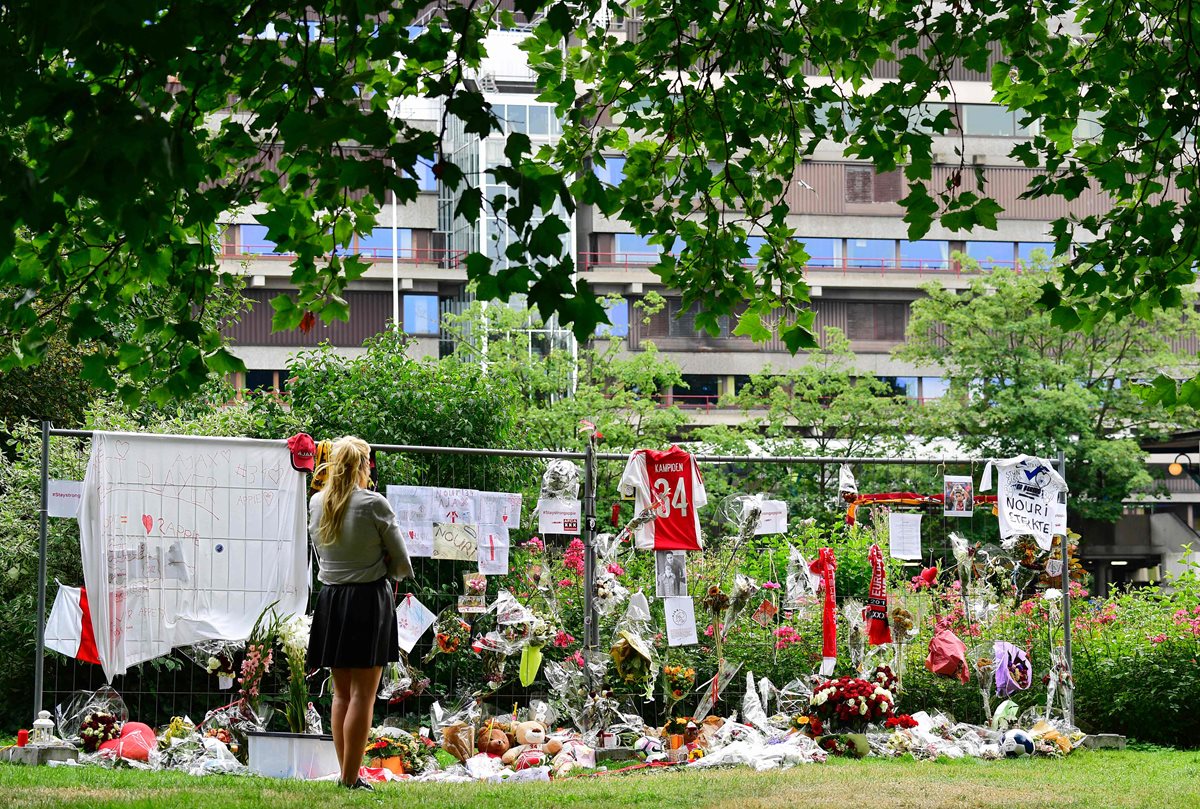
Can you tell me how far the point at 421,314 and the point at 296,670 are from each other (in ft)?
Answer: 125

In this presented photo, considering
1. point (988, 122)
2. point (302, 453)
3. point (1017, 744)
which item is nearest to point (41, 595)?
point (302, 453)

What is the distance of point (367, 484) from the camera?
24.2 feet

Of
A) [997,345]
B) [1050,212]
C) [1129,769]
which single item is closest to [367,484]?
[1129,769]

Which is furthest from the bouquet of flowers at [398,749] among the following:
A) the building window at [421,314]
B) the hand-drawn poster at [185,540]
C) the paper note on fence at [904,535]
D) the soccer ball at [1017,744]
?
the building window at [421,314]

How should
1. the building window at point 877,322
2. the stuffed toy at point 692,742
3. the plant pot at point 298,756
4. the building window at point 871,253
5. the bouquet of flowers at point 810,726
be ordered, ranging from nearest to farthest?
the plant pot at point 298,756
the stuffed toy at point 692,742
the bouquet of flowers at point 810,726
the building window at point 871,253
the building window at point 877,322

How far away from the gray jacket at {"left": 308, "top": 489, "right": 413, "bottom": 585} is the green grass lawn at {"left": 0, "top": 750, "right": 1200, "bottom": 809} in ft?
3.75

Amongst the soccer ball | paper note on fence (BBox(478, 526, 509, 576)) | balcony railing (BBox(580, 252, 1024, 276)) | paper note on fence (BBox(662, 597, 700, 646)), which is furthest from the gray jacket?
balcony railing (BBox(580, 252, 1024, 276))

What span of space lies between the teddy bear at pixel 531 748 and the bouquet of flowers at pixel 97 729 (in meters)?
2.64

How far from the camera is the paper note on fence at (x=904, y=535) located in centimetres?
1051

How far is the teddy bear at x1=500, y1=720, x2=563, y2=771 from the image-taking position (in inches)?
347

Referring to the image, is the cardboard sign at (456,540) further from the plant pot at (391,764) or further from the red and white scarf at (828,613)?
the red and white scarf at (828,613)

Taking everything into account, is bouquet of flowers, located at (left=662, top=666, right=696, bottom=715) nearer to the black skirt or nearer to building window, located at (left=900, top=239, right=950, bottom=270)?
the black skirt

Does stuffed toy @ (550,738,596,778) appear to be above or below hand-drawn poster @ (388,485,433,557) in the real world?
below

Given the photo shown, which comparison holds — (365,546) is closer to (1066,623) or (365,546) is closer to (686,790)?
(686,790)
